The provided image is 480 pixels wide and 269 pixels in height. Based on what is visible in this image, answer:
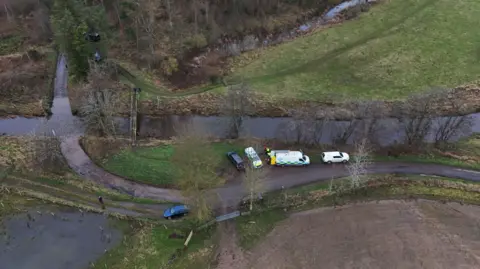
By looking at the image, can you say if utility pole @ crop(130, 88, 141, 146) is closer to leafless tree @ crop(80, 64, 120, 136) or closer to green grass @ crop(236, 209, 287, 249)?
leafless tree @ crop(80, 64, 120, 136)

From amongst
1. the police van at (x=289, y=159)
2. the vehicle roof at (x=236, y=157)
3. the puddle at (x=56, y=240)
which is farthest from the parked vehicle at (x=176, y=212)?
the police van at (x=289, y=159)

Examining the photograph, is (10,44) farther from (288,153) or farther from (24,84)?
(288,153)

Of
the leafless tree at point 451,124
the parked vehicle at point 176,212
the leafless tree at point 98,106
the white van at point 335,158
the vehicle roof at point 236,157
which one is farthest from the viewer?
the leafless tree at point 98,106

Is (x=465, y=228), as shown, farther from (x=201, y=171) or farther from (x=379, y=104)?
(x=201, y=171)

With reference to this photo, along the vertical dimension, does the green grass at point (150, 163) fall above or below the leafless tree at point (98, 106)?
below

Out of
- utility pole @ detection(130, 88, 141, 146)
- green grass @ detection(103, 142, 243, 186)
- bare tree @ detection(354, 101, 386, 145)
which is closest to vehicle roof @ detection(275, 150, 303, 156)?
green grass @ detection(103, 142, 243, 186)

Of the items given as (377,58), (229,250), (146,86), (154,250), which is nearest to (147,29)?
(146,86)

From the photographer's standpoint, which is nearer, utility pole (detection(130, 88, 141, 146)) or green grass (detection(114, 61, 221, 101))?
utility pole (detection(130, 88, 141, 146))

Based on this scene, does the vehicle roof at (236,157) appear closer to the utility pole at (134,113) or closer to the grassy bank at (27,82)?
the utility pole at (134,113)
